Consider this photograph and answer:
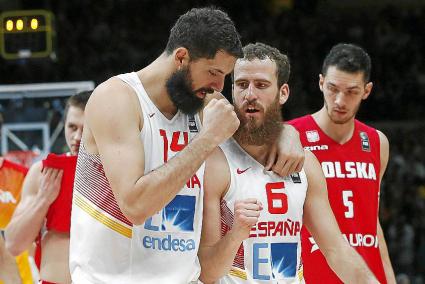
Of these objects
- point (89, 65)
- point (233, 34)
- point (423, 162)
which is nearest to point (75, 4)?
point (89, 65)

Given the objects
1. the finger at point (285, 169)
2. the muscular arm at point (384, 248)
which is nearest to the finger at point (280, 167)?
the finger at point (285, 169)

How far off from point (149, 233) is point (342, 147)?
245 centimetres

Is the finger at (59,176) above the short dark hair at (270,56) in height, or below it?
below

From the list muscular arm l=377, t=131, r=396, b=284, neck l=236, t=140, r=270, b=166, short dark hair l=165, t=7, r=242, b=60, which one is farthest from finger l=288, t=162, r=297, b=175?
muscular arm l=377, t=131, r=396, b=284

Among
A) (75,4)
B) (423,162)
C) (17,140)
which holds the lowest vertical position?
(423,162)

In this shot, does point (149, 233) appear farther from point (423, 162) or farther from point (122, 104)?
point (423, 162)

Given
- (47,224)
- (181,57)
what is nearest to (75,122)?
(47,224)

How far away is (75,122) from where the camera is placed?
5453 millimetres

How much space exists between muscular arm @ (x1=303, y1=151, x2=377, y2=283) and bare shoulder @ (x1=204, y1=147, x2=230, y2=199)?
19.1 inches

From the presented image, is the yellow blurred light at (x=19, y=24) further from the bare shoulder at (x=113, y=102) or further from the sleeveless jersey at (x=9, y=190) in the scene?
the bare shoulder at (x=113, y=102)

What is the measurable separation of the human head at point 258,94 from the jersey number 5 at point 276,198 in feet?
0.77

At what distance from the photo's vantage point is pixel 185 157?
3.51 m

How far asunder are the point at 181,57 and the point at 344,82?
7.65 ft

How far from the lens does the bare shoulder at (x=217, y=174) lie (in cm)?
416
